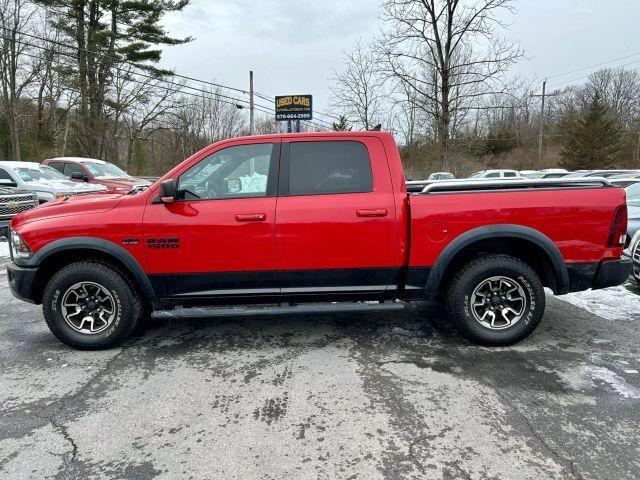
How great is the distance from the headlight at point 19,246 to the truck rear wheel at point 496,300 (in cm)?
385

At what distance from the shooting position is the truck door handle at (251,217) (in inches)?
142

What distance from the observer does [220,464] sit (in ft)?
7.68

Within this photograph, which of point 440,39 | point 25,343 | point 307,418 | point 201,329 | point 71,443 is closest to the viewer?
point 71,443

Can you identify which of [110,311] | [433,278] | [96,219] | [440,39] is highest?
[440,39]

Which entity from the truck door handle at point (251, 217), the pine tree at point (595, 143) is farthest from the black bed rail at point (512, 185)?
the pine tree at point (595, 143)

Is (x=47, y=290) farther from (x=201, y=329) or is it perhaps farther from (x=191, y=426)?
(x=191, y=426)

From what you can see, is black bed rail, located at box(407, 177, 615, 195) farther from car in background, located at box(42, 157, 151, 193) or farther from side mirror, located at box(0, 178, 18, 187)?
side mirror, located at box(0, 178, 18, 187)

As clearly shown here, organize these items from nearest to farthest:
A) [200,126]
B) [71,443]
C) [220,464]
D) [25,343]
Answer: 1. [220,464]
2. [71,443]
3. [25,343]
4. [200,126]

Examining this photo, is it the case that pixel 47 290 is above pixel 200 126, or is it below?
below

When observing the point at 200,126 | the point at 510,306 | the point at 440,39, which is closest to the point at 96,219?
the point at 510,306

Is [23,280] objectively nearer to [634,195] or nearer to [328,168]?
[328,168]

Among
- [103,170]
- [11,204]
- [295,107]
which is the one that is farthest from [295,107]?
[11,204]

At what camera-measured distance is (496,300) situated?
385 cm

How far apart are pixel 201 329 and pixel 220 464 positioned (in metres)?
2.22
